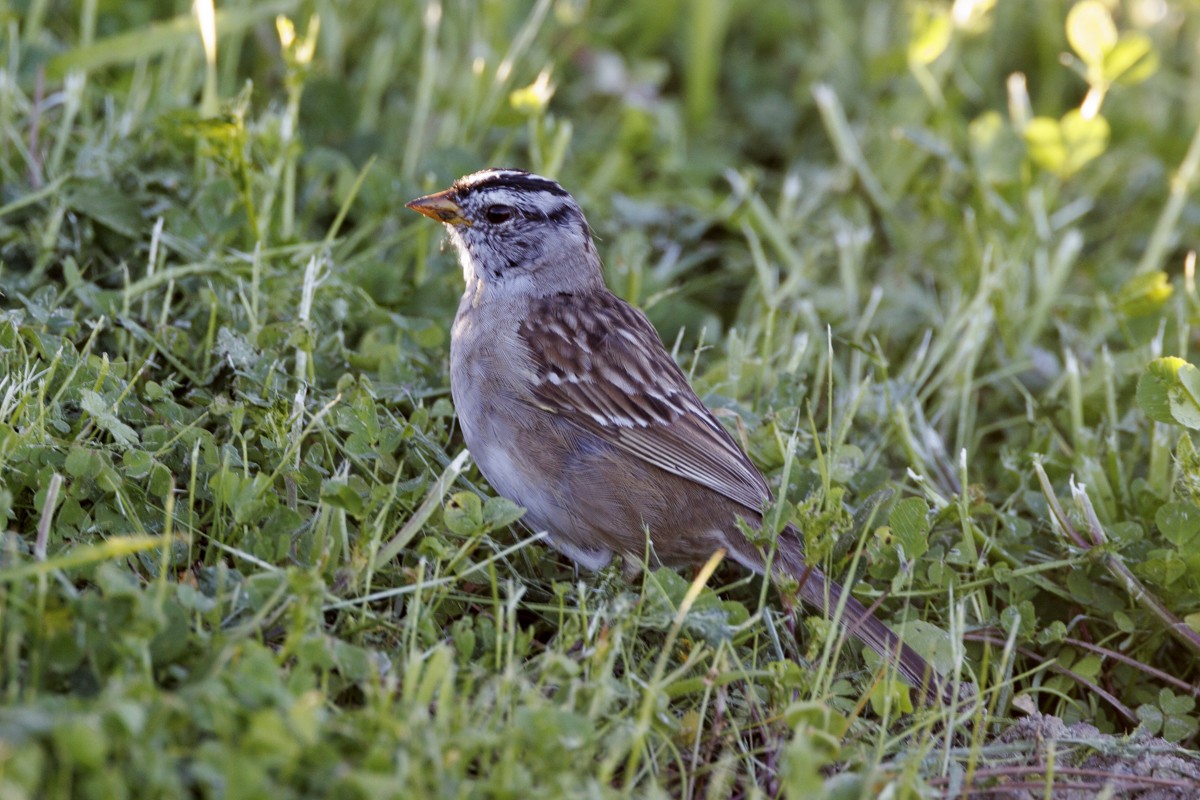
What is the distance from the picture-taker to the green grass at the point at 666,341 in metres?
2.25

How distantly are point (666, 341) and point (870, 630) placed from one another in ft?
5.29

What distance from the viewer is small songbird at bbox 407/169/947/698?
3.14m

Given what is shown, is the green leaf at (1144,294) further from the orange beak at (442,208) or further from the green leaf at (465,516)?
the green leaf at (465,516)

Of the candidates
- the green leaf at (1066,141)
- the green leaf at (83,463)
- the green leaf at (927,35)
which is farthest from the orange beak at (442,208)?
the green leaf at (1066,141)

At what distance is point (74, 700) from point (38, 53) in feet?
9.39

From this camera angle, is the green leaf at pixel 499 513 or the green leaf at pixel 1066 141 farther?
the green leaf at pixel 1066 141

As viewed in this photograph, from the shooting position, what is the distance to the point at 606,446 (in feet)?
10.7

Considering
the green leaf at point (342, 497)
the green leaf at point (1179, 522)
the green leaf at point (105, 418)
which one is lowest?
the green leaf at point (1179, 522)

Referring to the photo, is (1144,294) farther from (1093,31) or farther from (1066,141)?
(1093,31)

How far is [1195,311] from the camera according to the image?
13.3 ft

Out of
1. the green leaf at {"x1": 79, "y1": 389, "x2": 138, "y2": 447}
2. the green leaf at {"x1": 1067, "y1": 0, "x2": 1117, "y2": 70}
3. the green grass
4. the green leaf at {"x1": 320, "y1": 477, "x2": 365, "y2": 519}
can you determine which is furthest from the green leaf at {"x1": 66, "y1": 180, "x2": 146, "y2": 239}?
the green leaf at {"x1": 1067, "y1": 0, "x2": 1117, "y2": 70}

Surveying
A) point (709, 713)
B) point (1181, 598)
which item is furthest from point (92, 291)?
point (1181, 598)

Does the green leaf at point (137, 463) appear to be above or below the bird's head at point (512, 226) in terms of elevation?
below

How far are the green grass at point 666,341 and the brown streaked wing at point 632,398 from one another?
19 centimetres
